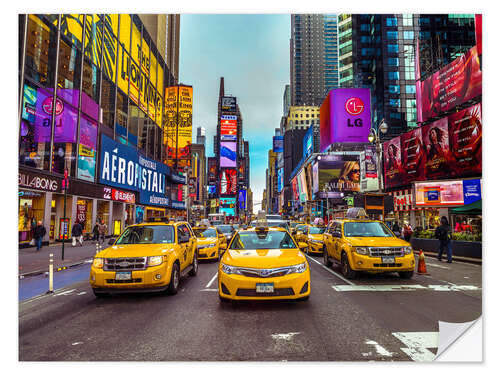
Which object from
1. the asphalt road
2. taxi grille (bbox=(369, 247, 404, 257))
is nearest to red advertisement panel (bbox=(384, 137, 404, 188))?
taxi grille (bbox=(369, 247, 404, 257))

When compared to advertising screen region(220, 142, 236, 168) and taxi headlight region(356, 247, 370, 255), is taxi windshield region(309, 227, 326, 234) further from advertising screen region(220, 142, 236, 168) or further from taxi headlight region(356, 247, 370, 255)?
advertising screen region(220, 142, 236, 168)

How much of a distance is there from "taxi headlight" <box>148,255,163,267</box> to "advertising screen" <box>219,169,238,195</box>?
455ft

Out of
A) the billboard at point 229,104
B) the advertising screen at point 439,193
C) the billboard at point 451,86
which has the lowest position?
the advertising screen at point 439,193

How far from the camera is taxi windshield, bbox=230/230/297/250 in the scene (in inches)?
294

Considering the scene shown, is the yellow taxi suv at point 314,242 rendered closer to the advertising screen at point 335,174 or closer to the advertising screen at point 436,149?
the advertising screen at point 436,149

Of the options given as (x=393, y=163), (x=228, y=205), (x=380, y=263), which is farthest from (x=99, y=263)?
(x=228, y=205)

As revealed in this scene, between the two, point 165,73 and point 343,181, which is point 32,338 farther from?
point 343,181

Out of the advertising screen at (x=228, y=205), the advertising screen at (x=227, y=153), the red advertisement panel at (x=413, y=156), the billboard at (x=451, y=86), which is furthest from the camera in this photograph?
the advertising screen at (x=228, y=205)

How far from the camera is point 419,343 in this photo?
4387 millimetres

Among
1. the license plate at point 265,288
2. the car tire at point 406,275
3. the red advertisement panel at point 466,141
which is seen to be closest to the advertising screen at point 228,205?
the red advertisement panel at point 466,141

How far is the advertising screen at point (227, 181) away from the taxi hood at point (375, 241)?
137 metres

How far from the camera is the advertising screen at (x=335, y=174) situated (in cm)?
8462

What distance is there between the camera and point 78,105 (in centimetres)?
2517
